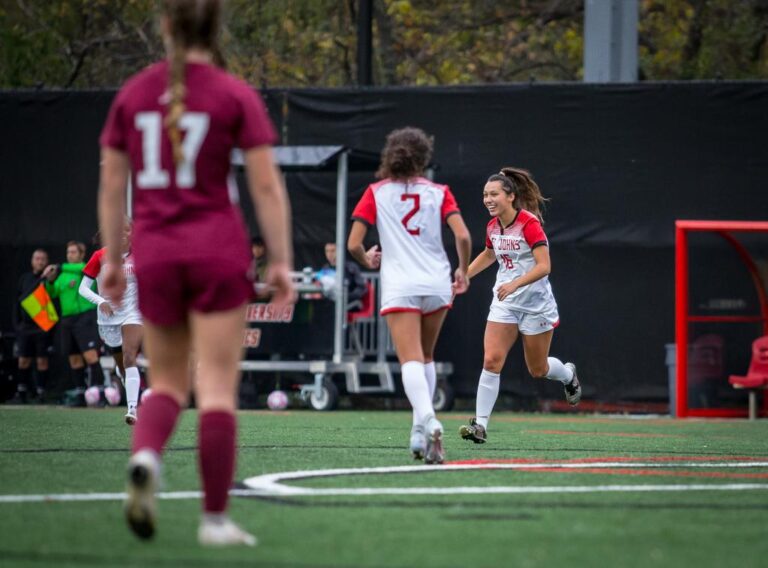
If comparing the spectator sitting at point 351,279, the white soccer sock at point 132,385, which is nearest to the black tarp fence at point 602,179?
the spectator sitting at point 351,279

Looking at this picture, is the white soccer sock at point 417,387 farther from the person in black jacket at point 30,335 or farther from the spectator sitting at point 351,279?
the person in black jacket at point 30,335

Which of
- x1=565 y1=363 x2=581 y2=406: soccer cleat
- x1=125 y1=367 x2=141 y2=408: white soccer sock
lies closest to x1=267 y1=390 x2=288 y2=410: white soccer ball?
x1=125 y1=367 x2=141 y2=408: white soccer sock

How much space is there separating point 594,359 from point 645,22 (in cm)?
1072

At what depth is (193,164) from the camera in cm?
533

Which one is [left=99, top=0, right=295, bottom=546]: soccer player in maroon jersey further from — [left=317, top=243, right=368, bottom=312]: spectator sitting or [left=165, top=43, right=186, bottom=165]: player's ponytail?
[left=317, top=243, right=368, bottom=312]: spectator sitting

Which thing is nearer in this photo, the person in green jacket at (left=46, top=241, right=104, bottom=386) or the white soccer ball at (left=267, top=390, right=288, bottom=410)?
the white soccer ball at (left=267, top=390, right=288, bottom=410)

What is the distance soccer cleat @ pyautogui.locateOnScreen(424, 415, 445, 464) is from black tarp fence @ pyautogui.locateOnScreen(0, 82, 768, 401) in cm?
933

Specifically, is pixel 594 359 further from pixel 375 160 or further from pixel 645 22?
pixel 645 22

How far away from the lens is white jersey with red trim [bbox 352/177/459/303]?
8.73 m

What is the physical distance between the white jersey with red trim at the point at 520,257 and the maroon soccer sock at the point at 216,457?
18.2 feet

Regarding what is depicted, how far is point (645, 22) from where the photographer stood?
26.8 m

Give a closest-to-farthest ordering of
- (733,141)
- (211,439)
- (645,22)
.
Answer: (211,439) → (733,141) → (645,22)

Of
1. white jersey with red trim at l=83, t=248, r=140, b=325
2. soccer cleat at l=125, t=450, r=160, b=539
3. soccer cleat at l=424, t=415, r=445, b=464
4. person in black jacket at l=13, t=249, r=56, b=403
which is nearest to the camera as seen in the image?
soccer cleat at l=125, t=450, r=160, b=539

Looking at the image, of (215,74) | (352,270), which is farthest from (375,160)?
(215,74)
